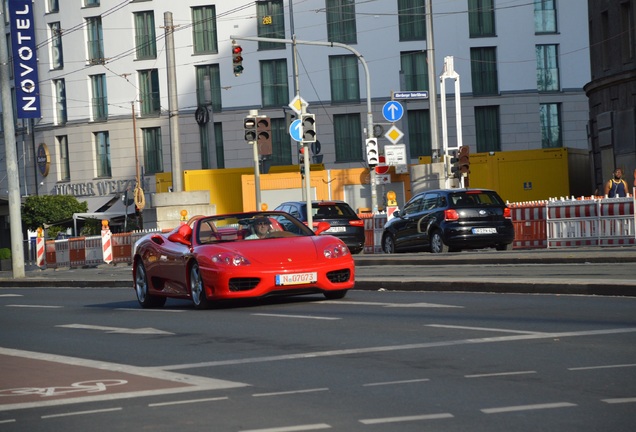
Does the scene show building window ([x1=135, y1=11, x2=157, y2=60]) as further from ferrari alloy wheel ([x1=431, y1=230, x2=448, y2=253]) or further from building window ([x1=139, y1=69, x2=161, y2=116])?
ferrari alloy wheel ([x1=431, y1=230, x2=448, y2=253])

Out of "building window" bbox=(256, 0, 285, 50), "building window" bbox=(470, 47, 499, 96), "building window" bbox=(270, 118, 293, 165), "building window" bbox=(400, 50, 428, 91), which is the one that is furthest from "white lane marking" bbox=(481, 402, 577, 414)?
"building window" bbox=(256, 0, 285, 50)

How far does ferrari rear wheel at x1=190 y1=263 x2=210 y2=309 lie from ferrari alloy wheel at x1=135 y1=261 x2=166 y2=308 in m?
1.52

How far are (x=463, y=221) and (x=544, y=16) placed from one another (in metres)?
40.0

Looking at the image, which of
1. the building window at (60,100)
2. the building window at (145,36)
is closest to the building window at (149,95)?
the building window at (145,36)

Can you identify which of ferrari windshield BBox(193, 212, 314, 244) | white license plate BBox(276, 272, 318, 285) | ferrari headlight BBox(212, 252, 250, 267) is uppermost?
ferrari windshield BBox(193, 212, 314, 244)

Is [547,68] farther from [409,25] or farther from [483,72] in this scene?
[409,25]

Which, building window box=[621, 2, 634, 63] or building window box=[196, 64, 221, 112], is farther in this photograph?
building window box=[196, 64, 221, 112]

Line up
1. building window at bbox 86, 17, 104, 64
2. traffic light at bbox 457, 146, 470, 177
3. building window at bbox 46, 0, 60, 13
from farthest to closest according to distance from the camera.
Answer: building window at bbox 46, 0, 60, 13 → building window at bbox 86, 17, 104, 64 → traffic light at bbox 457, 146, 470, 177

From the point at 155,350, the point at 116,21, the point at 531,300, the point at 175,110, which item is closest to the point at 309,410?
the point at 155,350

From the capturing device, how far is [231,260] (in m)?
16.7

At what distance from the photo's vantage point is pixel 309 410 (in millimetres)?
8023

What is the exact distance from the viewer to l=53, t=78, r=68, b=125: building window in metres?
74.6

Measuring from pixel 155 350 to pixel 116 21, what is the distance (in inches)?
2455

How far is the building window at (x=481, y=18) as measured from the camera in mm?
68625
